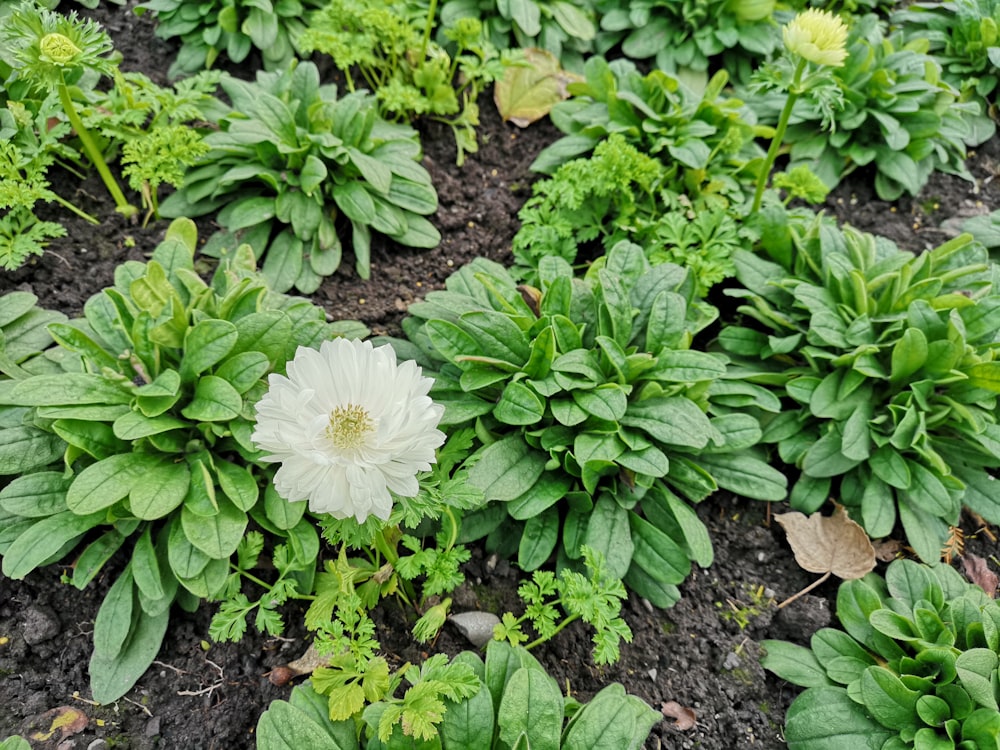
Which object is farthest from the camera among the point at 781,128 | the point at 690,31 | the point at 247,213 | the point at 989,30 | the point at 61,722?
the point at 690,31

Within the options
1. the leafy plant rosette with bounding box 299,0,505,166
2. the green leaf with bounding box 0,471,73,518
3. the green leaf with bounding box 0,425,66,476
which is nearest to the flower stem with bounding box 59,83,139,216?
the leafy plant rosette with bounding box 299,0,505,166

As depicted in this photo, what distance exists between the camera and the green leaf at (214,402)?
7.45 feet

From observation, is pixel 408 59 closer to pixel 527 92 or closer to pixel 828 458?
pixel 527 92

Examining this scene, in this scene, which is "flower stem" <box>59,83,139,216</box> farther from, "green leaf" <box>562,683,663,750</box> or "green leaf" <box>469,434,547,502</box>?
"green leaf" <box>562,683,663,750</box>

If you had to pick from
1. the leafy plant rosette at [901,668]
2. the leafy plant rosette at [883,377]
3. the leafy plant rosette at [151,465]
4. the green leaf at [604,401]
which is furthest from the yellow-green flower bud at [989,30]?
the leafy plant rosette at [151,465]

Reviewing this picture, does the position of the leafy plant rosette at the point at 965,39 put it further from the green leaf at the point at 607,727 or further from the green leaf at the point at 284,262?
the green leaf at the point at 607,727

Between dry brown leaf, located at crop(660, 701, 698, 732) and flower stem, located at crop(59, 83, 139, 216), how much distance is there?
Result: 2749 mm

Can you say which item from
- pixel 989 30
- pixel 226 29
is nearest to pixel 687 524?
pixel 226 29

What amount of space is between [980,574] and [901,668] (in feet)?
2.40

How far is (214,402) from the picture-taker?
2.30 m

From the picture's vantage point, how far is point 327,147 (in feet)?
9.97

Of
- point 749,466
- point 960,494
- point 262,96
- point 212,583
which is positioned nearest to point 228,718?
point 212,583

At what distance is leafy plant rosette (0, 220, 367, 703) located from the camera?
7.26 feet

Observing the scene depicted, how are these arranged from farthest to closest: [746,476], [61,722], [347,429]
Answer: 1. [746,476]
2. [61,722]
3. [347,429]
